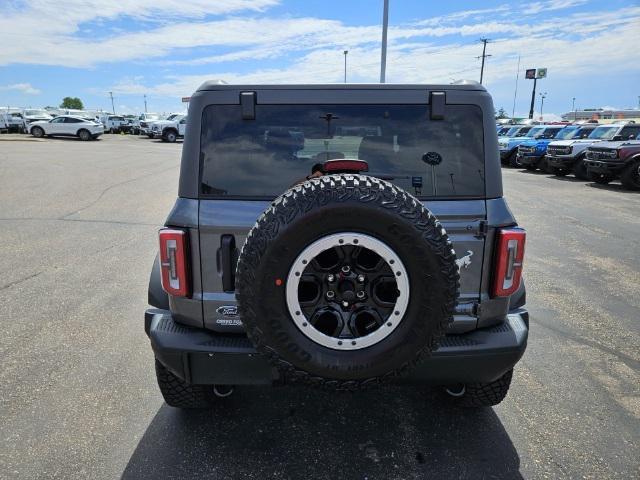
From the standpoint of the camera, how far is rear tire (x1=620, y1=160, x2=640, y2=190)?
13.8m

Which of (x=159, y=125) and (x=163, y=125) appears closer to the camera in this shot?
(x=163, y=125)

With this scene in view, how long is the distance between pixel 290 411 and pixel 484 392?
1210mm

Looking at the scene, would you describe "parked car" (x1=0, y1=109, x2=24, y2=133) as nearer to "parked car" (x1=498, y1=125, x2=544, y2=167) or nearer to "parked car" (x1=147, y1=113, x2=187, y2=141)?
"parked car" (x1=147, y1=113, x2=187, y2=141)

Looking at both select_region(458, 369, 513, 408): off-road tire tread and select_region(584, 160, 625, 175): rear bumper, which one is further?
select_region(584, 160, 625, 175): rear bumper

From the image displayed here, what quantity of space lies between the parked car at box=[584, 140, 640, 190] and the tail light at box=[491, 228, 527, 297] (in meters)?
14.1

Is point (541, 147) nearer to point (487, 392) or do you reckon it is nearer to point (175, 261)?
point (487, 392)

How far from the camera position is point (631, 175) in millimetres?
13828

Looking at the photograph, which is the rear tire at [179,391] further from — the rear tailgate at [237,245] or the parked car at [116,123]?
the parked car at [116,123]

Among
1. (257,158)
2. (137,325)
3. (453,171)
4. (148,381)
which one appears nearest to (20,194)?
(137,325)

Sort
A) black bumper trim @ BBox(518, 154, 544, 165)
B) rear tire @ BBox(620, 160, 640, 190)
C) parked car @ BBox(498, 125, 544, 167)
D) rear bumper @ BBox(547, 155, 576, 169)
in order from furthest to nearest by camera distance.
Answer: parked car @ BBox(498, 125, 544, 167) < black bumper trim @ BBox(518, 154, 544, 165) < rear bumper @ BBox(547, 155, 576, 169) < rear tire @ BBox(620, 160, 640, 190)

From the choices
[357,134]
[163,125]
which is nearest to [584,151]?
[357,134]

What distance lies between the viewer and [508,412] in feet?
9.78

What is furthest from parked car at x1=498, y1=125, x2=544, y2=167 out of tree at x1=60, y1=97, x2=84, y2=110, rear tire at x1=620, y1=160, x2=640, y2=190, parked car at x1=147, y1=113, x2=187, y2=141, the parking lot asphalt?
tree at x1=60, y1=97, x2=84, y2=110

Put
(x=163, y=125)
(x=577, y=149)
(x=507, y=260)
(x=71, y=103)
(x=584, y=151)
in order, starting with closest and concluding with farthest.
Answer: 1. (x=507, y=260)
2. (x=584, y=151)
3. (x=577, y=149)
4. (x=163, y=125)
5. (x=71, y=103)
